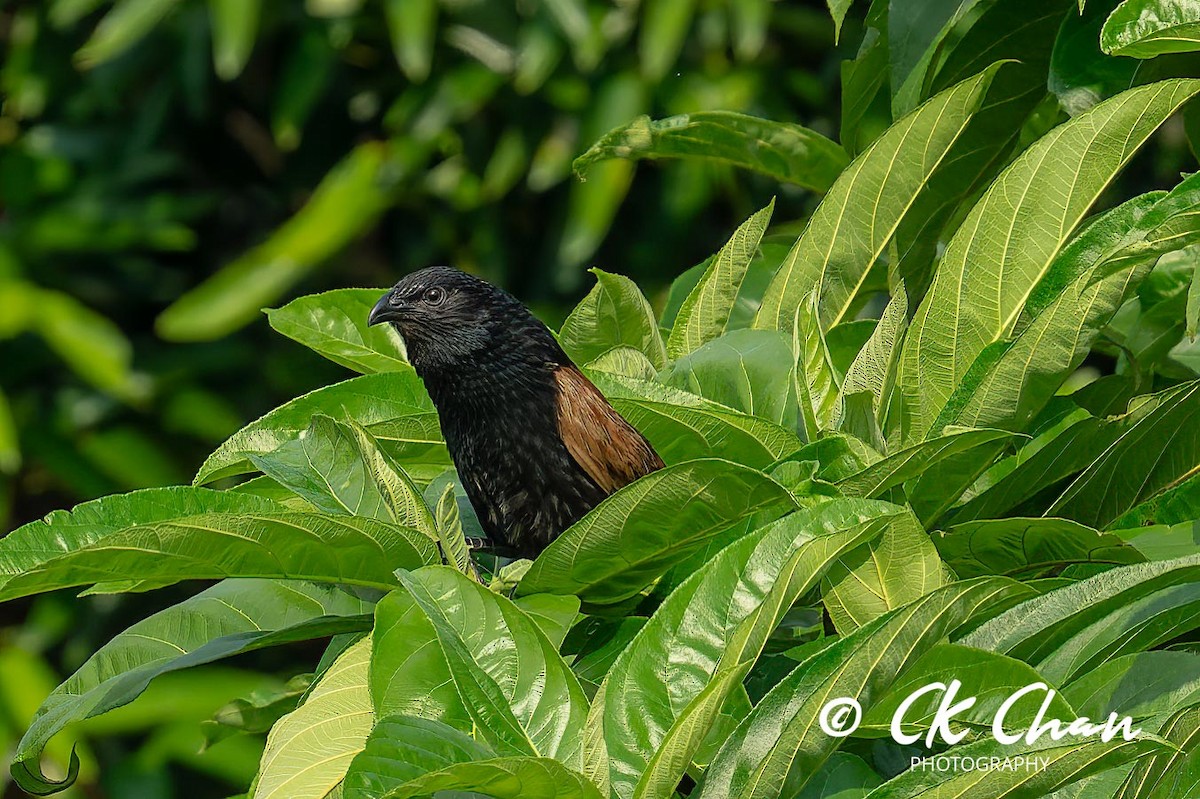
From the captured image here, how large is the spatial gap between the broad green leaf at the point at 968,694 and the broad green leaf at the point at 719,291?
1.17 ft

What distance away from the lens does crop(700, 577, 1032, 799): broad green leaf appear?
1.84 ft

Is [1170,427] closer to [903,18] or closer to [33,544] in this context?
[903,18]

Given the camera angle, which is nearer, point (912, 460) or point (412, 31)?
point (912, 460)

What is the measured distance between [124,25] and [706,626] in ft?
10.6

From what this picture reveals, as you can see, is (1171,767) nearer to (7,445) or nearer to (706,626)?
(706,626)

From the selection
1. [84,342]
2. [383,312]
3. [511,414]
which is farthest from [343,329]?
[84,342]

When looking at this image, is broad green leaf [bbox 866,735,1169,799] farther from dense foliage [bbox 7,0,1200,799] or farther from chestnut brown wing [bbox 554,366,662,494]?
chestnut brown wing [bbox 554,366,662,494]

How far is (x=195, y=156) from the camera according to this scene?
13.7ft

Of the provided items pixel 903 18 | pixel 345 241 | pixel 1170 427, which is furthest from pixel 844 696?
pixel 345 241

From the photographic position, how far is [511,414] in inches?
47.7

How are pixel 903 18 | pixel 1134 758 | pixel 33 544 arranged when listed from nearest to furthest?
pixel 1134 758 → pixel 33 544 → pixel 903 18

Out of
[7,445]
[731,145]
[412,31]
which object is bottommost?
[7,445]

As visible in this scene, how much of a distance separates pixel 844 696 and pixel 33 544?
40 cm

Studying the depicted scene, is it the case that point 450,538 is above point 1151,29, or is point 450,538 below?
below
